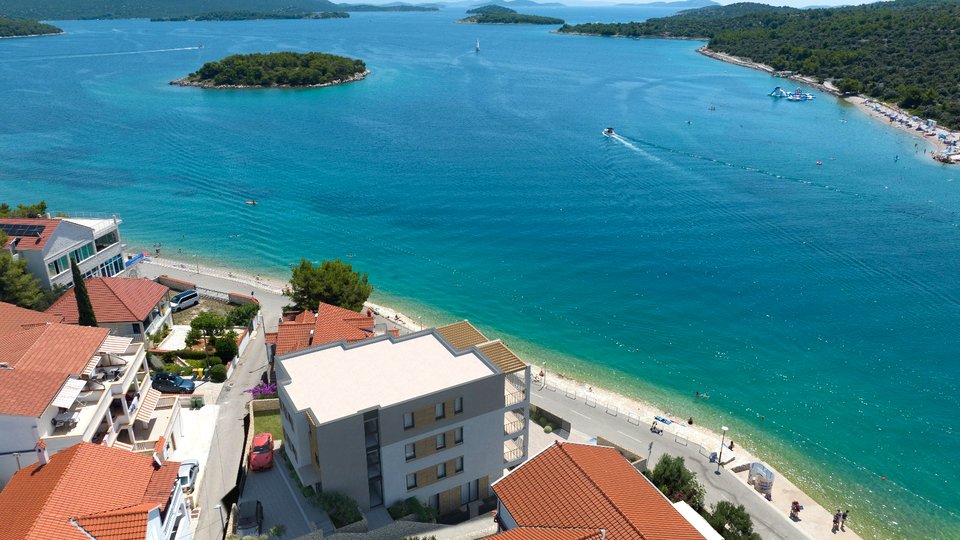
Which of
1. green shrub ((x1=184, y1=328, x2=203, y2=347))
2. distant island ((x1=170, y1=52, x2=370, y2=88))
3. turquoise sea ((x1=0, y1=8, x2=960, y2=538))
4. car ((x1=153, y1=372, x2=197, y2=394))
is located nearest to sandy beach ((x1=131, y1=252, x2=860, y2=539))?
turquoise sea ((x1=0, y1=8, x2=960, y2=538))

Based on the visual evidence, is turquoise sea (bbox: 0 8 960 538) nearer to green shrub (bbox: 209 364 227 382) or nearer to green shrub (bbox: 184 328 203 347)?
green shrub (bbox: 184 328 203 347)

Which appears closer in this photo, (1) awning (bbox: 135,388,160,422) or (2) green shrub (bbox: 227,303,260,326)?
(1) awning (bbox: 135,388,160,422)

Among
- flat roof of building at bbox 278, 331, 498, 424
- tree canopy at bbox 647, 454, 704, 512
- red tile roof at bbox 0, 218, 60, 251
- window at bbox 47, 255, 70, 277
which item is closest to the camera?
flat roof of building at bbox 278, 331, 498, 424

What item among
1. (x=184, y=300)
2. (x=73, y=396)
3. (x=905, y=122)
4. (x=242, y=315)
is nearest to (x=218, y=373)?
(x=242, y=315)

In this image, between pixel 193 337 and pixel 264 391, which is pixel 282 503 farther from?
pixel 193 337

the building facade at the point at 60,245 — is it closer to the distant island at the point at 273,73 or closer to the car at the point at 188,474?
the car at the point at 188,474

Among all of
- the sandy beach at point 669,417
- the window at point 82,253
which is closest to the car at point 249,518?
the sandy beach at point 669,417
